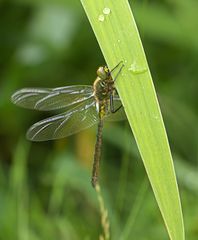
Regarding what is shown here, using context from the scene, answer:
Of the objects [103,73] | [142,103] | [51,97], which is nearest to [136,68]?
[142,103]

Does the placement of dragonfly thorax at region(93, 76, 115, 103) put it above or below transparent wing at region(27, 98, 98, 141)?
above

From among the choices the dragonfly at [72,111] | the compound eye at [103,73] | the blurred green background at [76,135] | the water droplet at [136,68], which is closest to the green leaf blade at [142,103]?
the water droplet at [136,68]

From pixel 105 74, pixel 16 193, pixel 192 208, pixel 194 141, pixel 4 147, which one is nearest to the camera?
pixel 105 74

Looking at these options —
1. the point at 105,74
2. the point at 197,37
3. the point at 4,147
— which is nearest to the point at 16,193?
the point at 4,147

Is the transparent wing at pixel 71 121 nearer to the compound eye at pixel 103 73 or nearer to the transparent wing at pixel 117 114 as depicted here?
the transparent wing at pixel 117 114

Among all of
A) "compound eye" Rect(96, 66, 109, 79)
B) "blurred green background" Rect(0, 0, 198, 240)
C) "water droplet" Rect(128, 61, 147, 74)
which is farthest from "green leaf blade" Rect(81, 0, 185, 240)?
"blurred green background" Rect(0, 0, 198, 240)

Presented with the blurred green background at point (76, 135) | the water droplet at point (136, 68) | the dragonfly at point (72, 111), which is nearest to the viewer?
the water droplet at point (136, 68)

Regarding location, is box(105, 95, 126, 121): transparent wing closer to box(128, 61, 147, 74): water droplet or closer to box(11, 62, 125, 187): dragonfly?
box(11, 62, 125, 187): dragonfly

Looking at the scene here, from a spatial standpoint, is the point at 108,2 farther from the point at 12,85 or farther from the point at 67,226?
the point at 12,85
